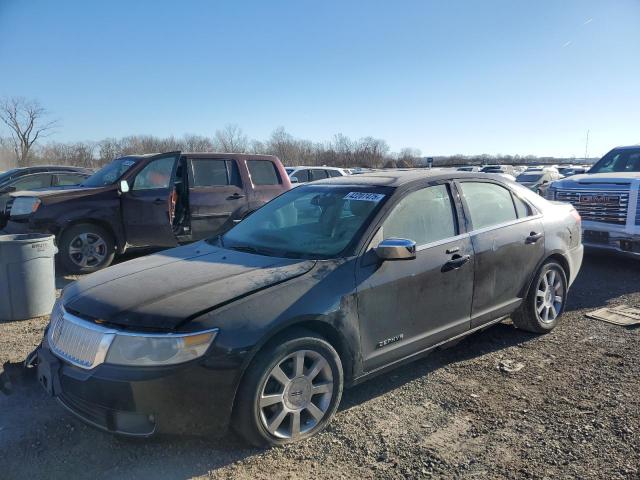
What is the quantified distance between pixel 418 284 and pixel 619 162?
25.3 feet

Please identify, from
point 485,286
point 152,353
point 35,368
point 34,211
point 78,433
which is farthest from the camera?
point 34,211

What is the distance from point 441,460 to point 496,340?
2.16 metres

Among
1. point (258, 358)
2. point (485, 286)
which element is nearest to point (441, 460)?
point (258, 358)

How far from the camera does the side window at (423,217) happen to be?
147 inches

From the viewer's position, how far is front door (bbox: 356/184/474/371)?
3402 mm

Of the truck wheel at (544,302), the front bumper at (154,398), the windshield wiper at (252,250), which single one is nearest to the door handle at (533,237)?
the truck wheel at (544,302)

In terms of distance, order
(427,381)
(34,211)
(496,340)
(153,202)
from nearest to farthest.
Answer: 1. (427,381)
2. (496,340)
3. (34,211)
4. (153,202)

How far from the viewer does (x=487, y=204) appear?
176 inches

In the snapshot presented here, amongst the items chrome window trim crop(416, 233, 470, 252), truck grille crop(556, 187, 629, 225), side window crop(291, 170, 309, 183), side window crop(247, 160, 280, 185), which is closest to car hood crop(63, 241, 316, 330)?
chrome window trim crop(416, 233, 470, 252)

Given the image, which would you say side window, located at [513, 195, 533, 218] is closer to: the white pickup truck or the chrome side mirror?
the chrome side mirror

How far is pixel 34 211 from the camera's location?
728 cm

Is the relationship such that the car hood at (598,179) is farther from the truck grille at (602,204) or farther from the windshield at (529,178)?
the windshield at (529,178)

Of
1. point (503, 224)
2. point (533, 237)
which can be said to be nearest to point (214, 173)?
point (503, 224)

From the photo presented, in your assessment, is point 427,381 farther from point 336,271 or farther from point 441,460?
point 336,271
